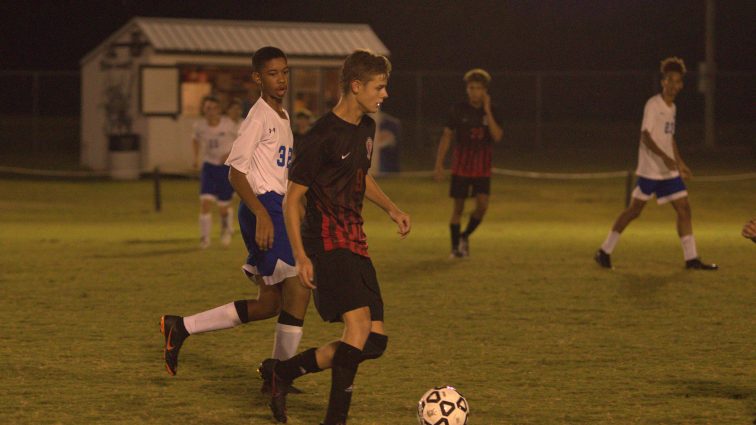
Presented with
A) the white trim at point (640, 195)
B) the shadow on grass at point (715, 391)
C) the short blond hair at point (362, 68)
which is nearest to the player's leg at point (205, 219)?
the white trim at point (640, 195)

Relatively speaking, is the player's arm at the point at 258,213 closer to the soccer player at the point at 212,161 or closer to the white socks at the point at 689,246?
the white socks at the point at 689,246

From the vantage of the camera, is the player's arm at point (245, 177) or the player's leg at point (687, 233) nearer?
the player's arm at point (245, 177)

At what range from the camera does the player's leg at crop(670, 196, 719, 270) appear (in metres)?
13.3

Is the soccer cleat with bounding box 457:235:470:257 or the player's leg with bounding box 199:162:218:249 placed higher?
the player's leg with bounding box 199:162:218:249

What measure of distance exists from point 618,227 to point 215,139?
532cm

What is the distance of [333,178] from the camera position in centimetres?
624

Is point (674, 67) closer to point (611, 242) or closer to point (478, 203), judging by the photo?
point (611, 242)

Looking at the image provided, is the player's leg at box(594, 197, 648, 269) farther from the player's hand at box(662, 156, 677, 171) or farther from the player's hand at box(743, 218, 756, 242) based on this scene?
the player's hand at box(743, 218, 756, 242)

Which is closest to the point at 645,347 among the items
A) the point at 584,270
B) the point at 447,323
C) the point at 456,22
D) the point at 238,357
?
the point at 447,323

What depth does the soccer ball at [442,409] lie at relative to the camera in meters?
6.28

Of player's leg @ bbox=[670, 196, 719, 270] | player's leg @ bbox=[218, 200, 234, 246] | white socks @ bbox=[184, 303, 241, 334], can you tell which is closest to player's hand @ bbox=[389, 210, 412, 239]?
white socks @ bbox=[184, 303, 241, 334]

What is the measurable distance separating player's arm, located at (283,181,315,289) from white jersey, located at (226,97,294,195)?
96 centimetres

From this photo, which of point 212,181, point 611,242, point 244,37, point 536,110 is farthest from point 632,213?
point 536,110

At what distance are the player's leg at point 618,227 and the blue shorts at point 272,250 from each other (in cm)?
701
